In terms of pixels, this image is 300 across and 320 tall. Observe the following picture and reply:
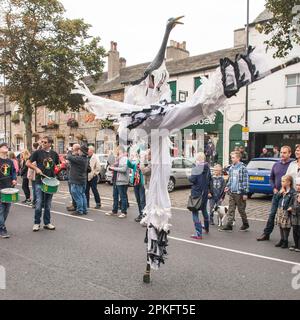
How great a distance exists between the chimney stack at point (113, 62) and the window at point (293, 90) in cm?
1633

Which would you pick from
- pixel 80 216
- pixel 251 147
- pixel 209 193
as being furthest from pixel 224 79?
pixel 251 147

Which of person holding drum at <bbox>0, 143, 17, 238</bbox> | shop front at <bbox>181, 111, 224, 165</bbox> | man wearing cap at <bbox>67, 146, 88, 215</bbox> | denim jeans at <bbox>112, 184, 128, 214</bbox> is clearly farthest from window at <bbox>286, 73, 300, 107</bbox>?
person holding drum at <bbox>0, 143, 17, 238</bbox>

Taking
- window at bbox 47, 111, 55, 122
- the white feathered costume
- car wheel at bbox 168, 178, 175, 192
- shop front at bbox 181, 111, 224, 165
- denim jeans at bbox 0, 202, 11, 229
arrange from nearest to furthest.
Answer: the white feathered costume
denim jeans at bbox 0, 202, 11, 229
car wheel at bbox 168, 178, 175, 192
shop front at bbox 181, 111, 224, 165
window at bbox 47, 111, 55, 122

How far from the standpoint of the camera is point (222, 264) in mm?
5812

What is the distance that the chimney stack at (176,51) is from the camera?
29.2m

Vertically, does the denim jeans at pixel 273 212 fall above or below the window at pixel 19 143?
below

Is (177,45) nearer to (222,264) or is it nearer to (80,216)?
(80,216)

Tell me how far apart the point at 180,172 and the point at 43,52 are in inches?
453

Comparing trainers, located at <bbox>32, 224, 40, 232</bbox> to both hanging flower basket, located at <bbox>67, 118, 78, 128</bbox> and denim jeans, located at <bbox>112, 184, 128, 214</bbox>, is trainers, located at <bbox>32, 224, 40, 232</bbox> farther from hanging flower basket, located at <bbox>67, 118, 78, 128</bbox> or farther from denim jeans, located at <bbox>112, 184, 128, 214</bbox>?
hanging flower basket, located at <bbox>67, 118, 78, 128</bbox>

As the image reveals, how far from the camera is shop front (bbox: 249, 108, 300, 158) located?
21.3 m

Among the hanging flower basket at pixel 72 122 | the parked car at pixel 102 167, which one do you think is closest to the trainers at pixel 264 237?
the parked car at pixel 102 167

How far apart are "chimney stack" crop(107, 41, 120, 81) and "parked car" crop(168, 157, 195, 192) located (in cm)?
1860

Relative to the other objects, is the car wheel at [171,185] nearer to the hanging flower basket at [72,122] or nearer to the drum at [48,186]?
the drum at [48,186]
